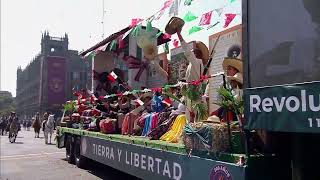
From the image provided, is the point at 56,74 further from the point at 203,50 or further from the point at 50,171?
the point at 203,50

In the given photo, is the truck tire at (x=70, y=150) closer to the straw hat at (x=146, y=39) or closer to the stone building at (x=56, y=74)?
the straw hat at (x=146, y=39)

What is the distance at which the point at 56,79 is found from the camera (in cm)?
9056

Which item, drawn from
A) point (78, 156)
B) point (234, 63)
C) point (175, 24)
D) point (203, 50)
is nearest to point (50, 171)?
point (78, 156)

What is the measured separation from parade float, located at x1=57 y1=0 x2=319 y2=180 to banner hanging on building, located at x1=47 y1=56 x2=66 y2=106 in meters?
79.2

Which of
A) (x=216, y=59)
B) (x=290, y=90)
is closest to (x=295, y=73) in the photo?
(x=290, y=90)

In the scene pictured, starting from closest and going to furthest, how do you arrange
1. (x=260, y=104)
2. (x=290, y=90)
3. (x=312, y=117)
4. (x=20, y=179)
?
(x=312, y=117) < (x=290, y=90) < (x=260, y=104) < (x=20, y=179)

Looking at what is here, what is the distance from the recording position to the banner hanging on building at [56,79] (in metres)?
89.7

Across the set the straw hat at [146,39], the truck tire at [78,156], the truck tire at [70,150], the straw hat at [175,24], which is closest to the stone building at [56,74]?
the truck tire at [70,150]

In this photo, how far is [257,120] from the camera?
3996mm

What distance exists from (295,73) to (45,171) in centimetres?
933

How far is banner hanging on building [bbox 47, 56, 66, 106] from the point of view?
8969 centimetres

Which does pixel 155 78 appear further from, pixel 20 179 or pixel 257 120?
pixel 257 120

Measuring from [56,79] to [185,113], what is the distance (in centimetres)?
8730

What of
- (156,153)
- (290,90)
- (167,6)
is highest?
(167,6)
